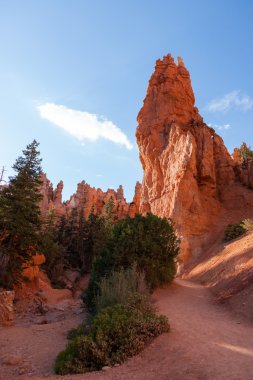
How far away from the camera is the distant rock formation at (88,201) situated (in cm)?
6031

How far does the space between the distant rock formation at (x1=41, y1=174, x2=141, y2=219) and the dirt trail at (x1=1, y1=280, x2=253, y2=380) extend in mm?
47020

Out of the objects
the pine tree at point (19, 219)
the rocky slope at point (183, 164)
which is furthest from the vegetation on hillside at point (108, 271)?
the rocky slope at point (183, 164)

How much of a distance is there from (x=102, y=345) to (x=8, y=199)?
1490cm

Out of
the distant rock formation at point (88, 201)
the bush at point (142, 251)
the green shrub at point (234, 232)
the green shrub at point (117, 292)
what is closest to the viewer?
the green shrub at point (117, 292)

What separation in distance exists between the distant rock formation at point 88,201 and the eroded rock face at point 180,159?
1911 centimetres

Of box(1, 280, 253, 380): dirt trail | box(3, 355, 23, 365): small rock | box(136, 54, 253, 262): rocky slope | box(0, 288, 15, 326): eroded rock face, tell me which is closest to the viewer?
box(1, 280, 253, 380): dirt trail

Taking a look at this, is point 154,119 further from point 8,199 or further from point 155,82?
point 8,199

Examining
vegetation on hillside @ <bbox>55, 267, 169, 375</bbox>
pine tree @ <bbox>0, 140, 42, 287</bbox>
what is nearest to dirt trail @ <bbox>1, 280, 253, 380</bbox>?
vegetation on hillside @ <bbox>55, 267, 169, 375</bbox>

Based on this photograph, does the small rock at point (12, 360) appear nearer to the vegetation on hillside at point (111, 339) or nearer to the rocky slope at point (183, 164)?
the vegetation on hillside at point (111, 339)

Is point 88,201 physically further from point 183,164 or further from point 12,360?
point 12,360

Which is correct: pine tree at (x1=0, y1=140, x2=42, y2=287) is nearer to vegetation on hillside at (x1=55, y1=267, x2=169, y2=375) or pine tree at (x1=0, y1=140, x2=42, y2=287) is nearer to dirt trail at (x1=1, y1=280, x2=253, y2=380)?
dirt trail at (x1=1, y1=280, x2=253, y2=380)

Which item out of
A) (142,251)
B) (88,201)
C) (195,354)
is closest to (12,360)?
(195,354)

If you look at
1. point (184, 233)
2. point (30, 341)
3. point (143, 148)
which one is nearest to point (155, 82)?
point (143, 148)

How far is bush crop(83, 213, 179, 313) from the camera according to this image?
1533 cm
